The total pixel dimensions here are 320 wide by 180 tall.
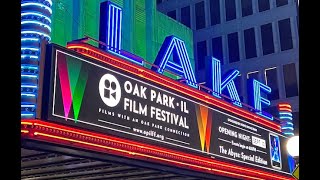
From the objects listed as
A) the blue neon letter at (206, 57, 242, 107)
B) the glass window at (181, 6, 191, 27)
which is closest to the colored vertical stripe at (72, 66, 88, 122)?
the blue neon letter at (206, 57, 242, 107)

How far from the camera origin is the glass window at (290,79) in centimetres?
3998

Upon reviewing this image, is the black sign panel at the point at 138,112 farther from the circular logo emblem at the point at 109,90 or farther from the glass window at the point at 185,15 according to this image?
the glass window at the point at 185,15

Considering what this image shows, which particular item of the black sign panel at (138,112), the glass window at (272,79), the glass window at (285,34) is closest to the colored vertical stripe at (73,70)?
→ the black sign panel at (138,112)

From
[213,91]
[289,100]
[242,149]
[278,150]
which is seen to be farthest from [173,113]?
[289,100]

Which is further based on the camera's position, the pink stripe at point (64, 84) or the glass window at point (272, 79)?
the glass window at point (272, 79)

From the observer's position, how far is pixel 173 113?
43.6 ft

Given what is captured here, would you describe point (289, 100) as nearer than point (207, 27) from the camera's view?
Yes

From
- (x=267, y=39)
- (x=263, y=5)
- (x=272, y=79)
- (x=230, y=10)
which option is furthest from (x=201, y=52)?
(x=272, y=79)

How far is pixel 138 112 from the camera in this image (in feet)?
38.9

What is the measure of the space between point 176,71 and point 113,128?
14.9 feet

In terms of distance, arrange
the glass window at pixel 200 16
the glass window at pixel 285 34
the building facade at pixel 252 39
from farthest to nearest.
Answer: the glass window at pixel 200 16 → the glass window at pixel 285 34 → the building facade at pixel 252 39

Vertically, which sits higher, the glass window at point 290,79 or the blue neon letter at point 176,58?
the glass window at point 290,79
